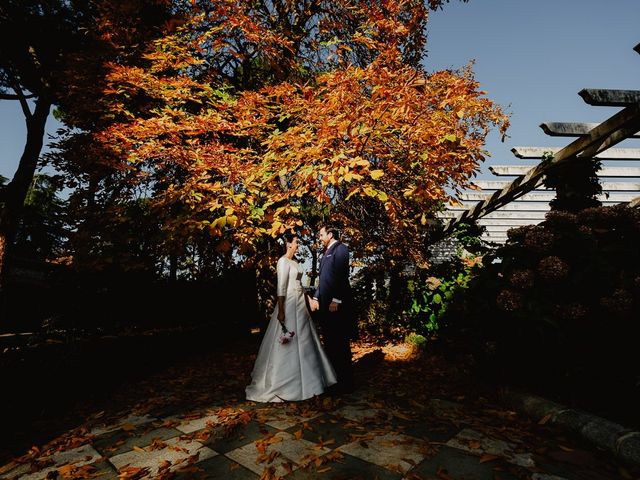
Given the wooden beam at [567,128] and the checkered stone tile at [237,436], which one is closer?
the checkered stone tile at [237,436]

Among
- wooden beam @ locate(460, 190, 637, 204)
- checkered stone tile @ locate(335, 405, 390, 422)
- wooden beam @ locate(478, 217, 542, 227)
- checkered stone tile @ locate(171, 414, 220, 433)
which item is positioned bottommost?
checkered stone tile @ locate(335, 405, 390, 422)

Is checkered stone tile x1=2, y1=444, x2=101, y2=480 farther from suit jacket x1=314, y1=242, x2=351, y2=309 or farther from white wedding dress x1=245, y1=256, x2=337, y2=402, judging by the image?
suit jacket x1=314, y1=242, x2=351, y2=309

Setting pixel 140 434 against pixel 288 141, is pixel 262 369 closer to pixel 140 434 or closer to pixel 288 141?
pixel 140 434

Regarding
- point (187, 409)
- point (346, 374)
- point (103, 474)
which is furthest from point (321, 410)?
point (103, 474)

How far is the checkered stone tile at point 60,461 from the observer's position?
8.84 ft

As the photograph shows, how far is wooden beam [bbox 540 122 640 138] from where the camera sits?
5.25m

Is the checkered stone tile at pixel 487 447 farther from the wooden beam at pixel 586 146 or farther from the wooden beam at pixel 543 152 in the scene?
the wooden beam at pixel 543 152

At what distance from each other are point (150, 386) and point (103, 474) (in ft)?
9.75

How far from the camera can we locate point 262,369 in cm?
443

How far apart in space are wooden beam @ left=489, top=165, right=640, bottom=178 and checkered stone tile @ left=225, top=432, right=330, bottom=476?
23.3 feet

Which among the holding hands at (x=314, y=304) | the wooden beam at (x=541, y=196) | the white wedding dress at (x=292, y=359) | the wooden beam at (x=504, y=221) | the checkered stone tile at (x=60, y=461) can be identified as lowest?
the checkered stone tile at (x=60, y=461)

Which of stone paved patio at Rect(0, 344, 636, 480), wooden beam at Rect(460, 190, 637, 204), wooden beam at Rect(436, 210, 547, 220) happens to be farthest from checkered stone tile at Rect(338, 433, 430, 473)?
wooden beam at Rect(436, 210, 547, 220)

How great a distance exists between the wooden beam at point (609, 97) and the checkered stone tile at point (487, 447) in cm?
414

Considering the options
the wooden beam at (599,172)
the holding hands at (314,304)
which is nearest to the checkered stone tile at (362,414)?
the holding hands at (314,304)
